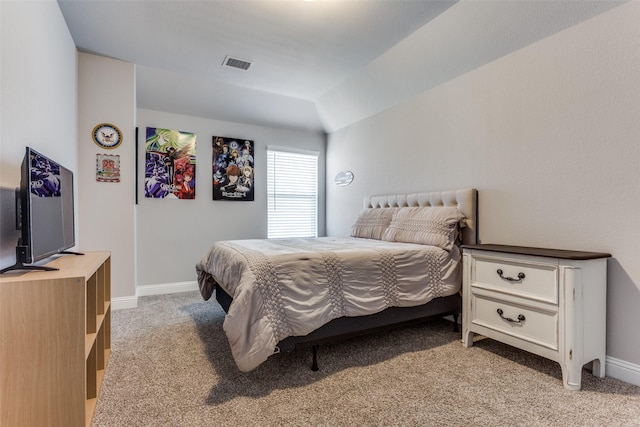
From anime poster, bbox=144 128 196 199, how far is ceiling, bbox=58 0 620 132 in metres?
0.36

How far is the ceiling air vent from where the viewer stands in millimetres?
3221

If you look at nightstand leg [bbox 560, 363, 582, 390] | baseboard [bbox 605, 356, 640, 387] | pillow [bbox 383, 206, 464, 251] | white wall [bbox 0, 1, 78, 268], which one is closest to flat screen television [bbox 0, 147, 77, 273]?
white wall [bbox 0, 1, 78, 268]

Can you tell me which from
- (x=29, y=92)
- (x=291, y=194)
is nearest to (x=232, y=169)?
(x=291, y=194)

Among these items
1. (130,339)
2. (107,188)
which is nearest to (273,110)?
(107,188)

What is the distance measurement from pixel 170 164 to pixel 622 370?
180 inches

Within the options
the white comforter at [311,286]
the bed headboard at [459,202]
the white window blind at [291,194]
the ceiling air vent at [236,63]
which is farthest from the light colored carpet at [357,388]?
the ceiling air vent at [236,63]

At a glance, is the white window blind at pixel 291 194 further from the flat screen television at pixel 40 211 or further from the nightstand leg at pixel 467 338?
the nightstand leg at pixel 467 338

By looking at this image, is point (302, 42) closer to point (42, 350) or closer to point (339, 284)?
point (339, 284)

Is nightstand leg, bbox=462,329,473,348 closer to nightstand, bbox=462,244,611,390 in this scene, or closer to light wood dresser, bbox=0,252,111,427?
nightstand, bbox=462,244,611,390

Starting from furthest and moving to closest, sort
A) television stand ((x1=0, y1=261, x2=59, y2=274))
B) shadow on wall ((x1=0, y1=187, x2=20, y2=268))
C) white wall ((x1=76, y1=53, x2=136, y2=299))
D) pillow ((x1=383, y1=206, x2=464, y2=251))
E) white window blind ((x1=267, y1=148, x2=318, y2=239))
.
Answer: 1. white window blind ((x1=267, y1=148, x2=318, y2=239))
2. white wall ((x1=76, y1=53, x2=136, y2=299))
3. pillow ((x1=383, y1=206, x2=464, y2=251))
4. shadow on wall ((x1=0, y1=187, x2=20, y2=268))
5. television stand ((x1=0, y1=261, x2=59, y2=274))

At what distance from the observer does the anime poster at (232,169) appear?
4.21 metres

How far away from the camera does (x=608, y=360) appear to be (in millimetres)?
1900

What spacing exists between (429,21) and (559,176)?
1.65 meters

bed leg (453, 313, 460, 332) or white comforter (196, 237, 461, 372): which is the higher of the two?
white comforter (196, 237, 461, 372)
